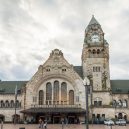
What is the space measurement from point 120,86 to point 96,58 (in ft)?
35.8

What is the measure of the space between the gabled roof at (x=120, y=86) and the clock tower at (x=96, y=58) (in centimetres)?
409

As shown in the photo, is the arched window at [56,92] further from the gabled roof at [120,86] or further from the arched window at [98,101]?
the gabled roof at [120,86]

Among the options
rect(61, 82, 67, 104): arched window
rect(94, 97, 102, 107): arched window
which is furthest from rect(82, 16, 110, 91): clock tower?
rect(61, 82, 67, 104): arched window

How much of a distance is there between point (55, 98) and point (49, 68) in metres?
8.41

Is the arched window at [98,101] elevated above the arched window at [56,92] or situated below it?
below

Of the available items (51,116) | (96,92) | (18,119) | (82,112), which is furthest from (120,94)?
(18,119)

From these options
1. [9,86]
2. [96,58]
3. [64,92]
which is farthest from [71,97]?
[9,86]

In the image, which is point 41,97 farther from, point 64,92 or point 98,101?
point 98,101

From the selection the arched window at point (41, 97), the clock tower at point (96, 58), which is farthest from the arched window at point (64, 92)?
the clock tower at point (96, 58)

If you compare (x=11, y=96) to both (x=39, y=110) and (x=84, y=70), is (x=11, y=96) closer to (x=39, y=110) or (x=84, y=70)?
(x=39, y=110)

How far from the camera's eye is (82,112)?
75000 mm

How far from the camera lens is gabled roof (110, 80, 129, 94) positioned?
83.5 metres

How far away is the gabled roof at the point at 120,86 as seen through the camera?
274 feet

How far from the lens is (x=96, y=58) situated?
8406 cm
